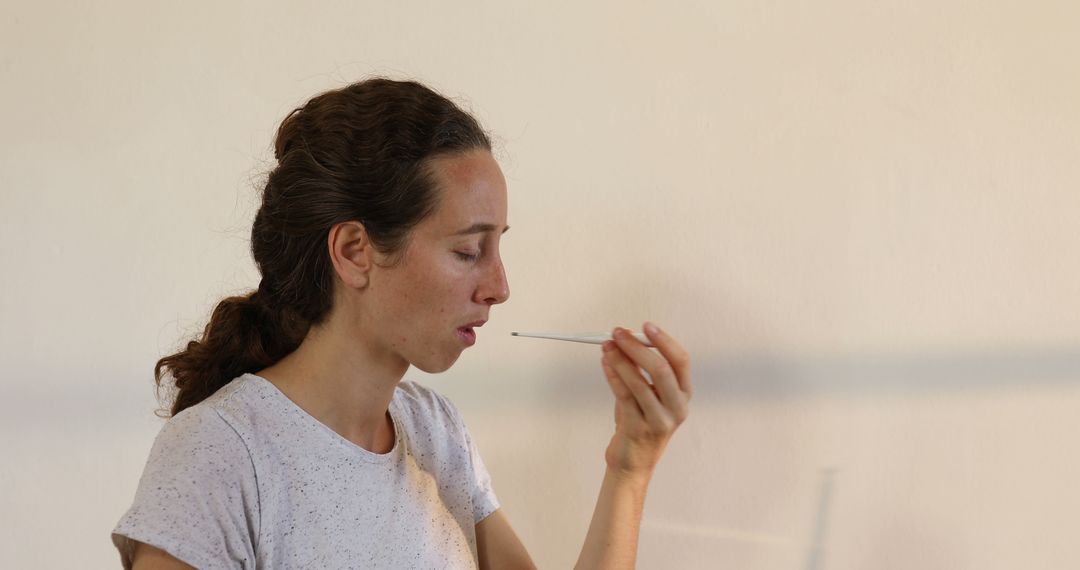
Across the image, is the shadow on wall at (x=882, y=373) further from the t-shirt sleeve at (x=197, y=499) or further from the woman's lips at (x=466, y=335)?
the t-shirt sleeve at (x=197, y=499)

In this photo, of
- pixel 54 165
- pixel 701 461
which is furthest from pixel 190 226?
pixel 701 461

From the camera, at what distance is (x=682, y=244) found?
4.43 feet

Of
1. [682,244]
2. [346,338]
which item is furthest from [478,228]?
[682,244]

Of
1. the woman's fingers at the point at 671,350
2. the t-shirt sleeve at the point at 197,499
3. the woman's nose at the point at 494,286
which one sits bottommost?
the t-shirt sleeve at the point at 197,499

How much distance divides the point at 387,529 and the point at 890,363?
0.67 meters

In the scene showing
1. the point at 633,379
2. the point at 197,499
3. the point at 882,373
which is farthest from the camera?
the point at 882,373

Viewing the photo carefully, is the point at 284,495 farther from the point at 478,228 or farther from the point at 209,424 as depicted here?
the point at 478,228

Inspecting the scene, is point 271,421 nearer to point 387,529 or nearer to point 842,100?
point 387,529

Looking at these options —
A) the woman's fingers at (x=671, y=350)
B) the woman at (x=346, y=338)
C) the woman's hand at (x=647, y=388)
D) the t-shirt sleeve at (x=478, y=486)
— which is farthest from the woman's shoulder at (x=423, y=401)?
the woman's fingers at (x=671, y=350)

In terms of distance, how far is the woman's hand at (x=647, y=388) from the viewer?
3.24 feet

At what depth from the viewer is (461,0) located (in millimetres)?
1385

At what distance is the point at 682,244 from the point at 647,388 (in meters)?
0.37

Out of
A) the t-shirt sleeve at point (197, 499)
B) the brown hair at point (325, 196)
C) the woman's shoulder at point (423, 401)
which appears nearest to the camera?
the t-shirt sleeve at point (197, 499)

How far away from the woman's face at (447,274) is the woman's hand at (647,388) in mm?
129
